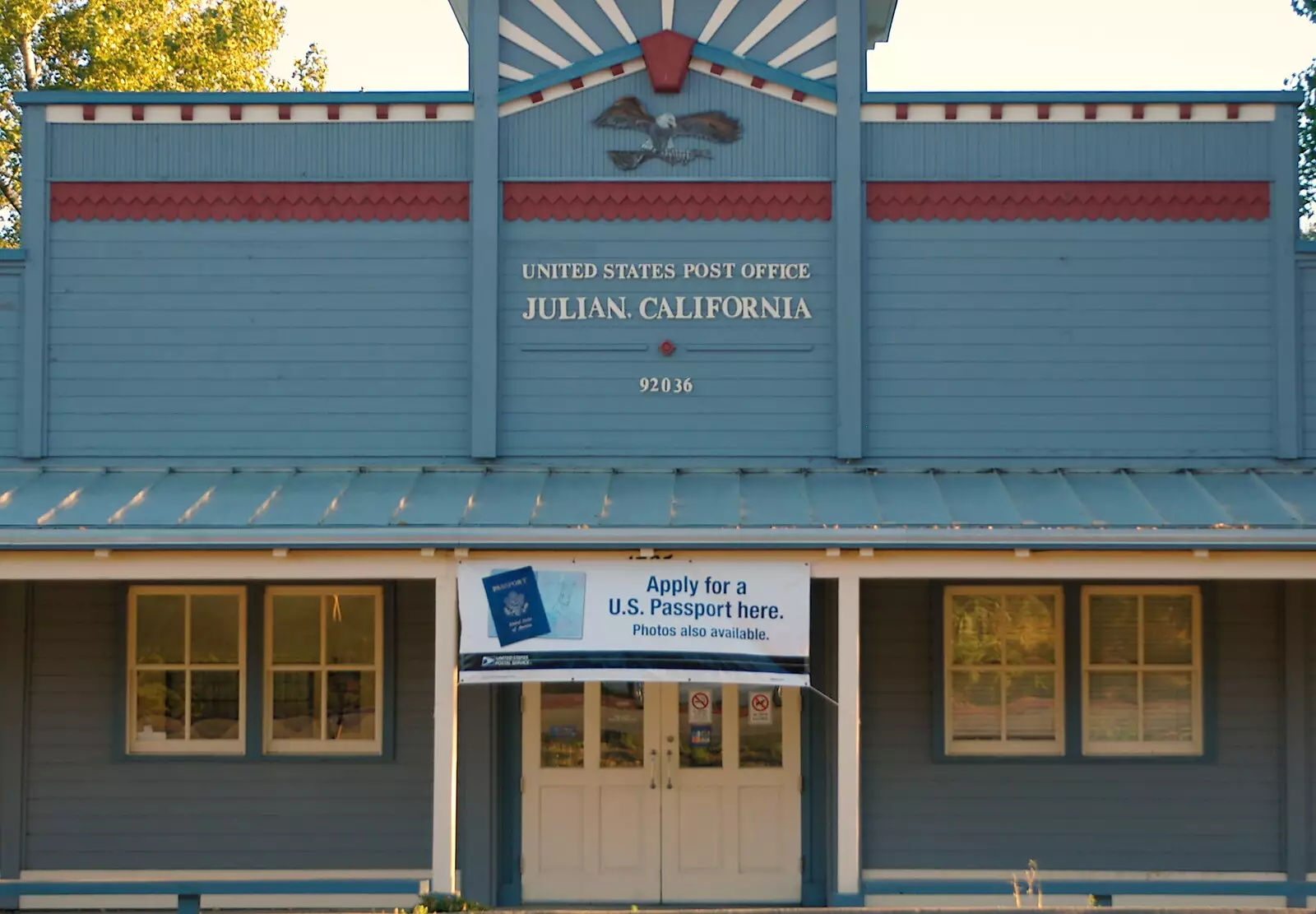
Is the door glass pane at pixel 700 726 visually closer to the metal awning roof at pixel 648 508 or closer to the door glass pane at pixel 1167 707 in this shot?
the metal awning roof at pixel 648 508

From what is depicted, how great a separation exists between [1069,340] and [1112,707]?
2.79 m

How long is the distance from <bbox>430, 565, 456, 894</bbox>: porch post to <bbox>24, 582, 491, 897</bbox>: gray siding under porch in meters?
1.40

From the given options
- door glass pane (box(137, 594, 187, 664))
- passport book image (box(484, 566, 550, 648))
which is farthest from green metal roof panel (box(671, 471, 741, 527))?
door glass pane (box(137, 594, 187, 664))

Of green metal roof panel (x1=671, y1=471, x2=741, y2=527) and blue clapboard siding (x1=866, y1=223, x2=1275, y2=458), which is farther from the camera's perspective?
blue clapboard siding (x1=866, y1=223, x2=1275, y2=458)

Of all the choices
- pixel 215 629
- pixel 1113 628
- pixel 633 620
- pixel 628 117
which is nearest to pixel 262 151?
pixel 628 117

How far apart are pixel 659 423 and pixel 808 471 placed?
3.85ft

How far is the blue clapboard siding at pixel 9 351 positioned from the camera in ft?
39.5

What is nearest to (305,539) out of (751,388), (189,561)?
(189,561)

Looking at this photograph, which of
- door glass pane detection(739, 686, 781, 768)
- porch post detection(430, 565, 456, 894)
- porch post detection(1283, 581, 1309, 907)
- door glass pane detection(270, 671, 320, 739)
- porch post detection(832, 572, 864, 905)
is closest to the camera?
porch post detection(430, 565, 456, 894)

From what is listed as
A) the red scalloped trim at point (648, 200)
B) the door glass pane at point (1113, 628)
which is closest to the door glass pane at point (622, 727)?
the door glass pane at point (1113, 628)

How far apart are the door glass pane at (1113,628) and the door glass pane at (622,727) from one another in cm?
346

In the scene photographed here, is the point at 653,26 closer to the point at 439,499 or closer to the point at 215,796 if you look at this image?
the point at 439,499

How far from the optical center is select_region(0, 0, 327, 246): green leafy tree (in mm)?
22922

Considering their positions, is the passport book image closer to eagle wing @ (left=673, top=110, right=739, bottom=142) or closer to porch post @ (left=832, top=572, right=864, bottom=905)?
porch post @ (left=832, top=572, right=864, bottom=905)
